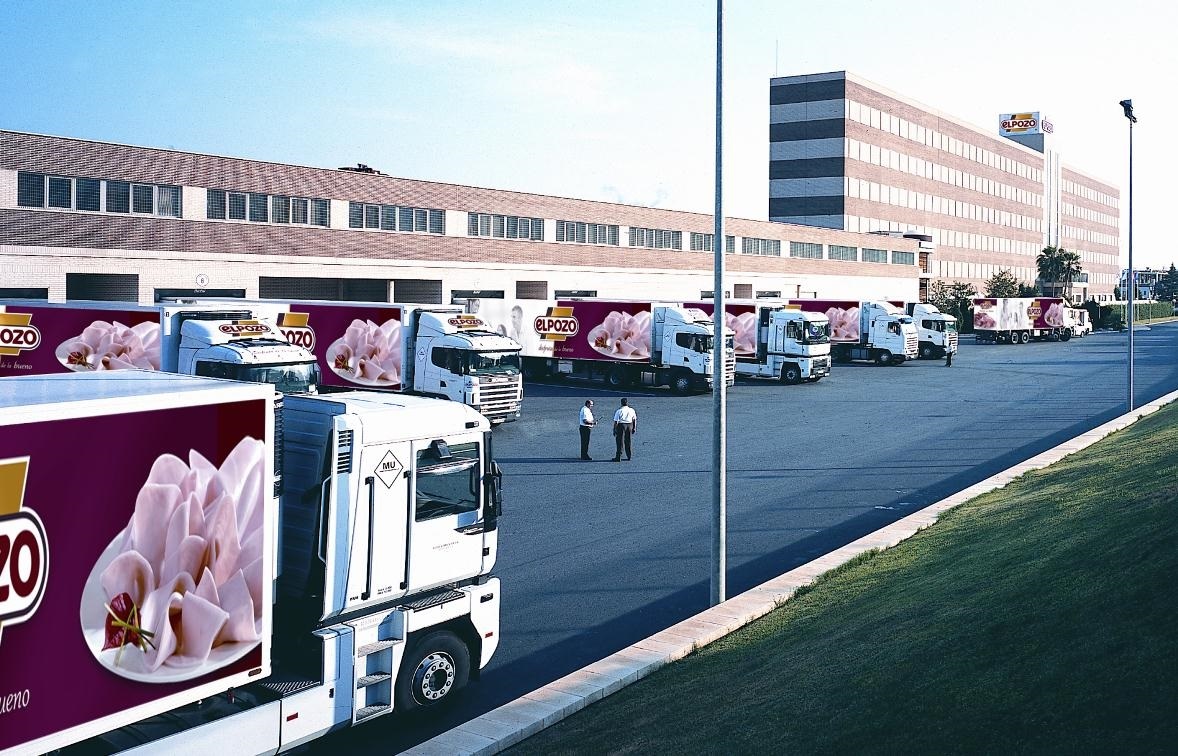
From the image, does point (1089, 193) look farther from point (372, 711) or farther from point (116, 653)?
point (116, 653)

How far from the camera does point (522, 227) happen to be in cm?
6097

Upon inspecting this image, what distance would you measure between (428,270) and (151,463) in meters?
47.6

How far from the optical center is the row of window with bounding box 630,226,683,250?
69312mm

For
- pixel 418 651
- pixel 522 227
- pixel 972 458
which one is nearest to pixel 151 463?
pixel 418 651

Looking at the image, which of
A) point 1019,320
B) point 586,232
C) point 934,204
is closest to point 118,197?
point 586,232

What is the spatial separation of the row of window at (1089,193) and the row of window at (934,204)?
17.2 m

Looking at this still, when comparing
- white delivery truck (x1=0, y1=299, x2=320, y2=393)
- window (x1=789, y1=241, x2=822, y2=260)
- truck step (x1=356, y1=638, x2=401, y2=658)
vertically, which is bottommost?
truck step (x1=356, y1=638, x2=401, y2=658)

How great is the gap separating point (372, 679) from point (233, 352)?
693 inches

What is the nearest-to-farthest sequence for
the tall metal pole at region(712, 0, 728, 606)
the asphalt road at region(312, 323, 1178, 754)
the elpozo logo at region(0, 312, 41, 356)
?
1. the asphalt road at region(312, 323, 1178, 754)
2. the tall metal pole at region(712, 0, 728, 606)
3. the elpozo logo at region(0, 312, 41, 356)

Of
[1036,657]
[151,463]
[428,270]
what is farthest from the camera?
[428,270]

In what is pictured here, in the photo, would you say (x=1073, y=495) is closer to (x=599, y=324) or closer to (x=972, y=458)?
(x=972, y=458)

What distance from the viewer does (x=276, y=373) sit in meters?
26.6

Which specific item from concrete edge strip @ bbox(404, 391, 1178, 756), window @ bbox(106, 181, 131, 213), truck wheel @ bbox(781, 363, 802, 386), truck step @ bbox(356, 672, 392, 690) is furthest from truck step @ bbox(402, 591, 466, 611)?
truck wheel @ bbox(781, 363, 802, 386)

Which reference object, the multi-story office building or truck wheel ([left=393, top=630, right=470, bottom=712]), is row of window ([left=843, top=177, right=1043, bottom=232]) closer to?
the multi-story office building
